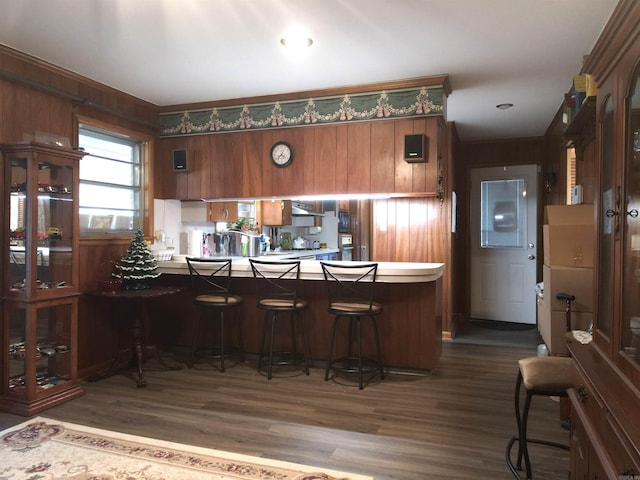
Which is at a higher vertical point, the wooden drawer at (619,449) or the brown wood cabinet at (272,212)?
the brown wood cabinet at (272,212)

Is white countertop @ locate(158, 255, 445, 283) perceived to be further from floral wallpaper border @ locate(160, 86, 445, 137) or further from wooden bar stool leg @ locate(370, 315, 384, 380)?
floral wallpaper border @ locate(160, 86, 445, 137)

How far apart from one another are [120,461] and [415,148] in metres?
3.15

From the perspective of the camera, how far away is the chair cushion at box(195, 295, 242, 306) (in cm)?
390

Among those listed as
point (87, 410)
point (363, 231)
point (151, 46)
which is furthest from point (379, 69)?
point (363, 231)

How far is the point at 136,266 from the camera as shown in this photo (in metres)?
3.88

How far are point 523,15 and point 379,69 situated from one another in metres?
1.20

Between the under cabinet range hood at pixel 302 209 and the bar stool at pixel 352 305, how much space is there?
10.7ft

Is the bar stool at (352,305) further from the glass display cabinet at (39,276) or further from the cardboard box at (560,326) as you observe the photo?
the glass display cabinet at (39,276)

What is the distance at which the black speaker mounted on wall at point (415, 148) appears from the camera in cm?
395

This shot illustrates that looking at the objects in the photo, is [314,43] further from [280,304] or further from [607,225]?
[607,225]

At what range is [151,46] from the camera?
3.25 metres

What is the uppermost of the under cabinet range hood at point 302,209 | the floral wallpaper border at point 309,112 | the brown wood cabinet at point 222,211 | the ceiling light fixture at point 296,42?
the ceiling light fixture at point 296,42

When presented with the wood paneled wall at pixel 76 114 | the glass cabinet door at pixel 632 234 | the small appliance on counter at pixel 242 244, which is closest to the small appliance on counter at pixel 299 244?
the small appliance on counter at pixel 242 244

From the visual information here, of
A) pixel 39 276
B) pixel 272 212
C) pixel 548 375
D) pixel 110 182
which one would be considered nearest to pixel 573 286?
pixel 548 375
